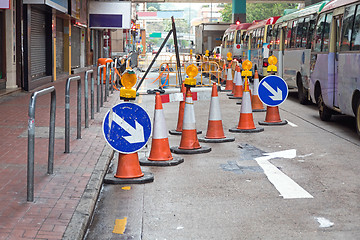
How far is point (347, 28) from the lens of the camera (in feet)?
42.3

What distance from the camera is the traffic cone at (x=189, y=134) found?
10.1 metres

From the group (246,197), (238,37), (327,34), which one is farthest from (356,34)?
(238,37)

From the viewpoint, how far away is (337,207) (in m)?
6.82

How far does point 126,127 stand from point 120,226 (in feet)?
6.00

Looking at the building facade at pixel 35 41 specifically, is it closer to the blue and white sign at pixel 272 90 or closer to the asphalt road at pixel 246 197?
the asphalt road at pixel 246 197

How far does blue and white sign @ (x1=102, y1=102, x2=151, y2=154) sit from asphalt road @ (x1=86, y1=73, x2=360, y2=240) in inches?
21.9

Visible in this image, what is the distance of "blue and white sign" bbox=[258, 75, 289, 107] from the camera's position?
42.7 ft

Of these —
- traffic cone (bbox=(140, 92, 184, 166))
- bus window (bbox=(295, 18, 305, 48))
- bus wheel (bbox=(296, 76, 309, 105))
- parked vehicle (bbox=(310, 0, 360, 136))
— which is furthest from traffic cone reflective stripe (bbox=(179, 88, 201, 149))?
bus window (bbox=(295, 18, 305, 48))

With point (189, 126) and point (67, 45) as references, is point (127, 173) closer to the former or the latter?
point (189, 126)

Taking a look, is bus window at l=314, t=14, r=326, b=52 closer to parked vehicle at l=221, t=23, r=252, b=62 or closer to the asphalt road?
the asphalt road

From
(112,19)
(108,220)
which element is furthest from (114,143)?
(112,19)

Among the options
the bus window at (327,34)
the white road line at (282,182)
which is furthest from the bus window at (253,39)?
the white road line at (282,182)

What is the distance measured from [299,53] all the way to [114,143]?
43.8 feet

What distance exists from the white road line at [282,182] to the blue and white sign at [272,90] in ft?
11.2
